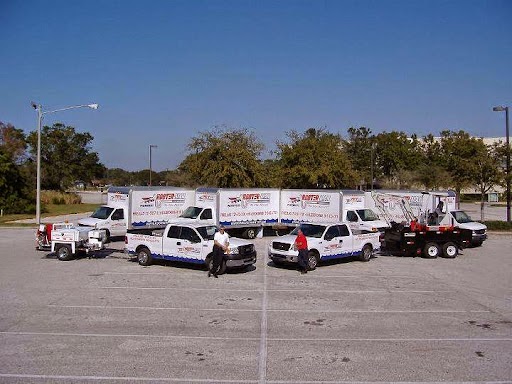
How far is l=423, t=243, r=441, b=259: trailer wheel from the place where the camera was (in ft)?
74.5

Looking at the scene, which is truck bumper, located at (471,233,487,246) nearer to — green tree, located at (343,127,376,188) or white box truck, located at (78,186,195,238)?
white box truck, located at (78,186,195,238)

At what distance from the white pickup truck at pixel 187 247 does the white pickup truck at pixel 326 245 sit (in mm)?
1055

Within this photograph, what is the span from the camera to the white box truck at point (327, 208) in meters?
27.7

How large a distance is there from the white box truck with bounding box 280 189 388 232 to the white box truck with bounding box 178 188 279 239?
0.74 m

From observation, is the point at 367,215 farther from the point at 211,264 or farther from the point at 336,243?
the point at 211,264

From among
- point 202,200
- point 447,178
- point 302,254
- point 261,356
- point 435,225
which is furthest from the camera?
point 447,178

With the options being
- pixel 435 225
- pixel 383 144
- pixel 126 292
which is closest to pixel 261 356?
pixel 126 292

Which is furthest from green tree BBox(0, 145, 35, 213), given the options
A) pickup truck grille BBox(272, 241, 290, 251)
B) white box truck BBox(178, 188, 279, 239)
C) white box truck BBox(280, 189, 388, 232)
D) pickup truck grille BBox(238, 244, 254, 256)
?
pickup truck grille BBox(238, 244, 254, 256)

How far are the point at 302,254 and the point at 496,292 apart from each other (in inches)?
238

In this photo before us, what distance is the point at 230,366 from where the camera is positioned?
8.60m

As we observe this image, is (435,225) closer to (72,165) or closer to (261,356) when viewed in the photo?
(261,356)

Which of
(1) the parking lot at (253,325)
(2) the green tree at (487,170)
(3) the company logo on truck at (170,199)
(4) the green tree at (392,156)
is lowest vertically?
(1) the parking lot at (253,325)

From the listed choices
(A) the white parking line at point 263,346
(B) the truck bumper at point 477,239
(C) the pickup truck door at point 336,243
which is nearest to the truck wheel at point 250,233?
(C) the pickup truck door at point 336,243

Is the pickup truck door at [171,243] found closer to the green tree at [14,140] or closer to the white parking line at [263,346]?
the white parking line at [263,346]
